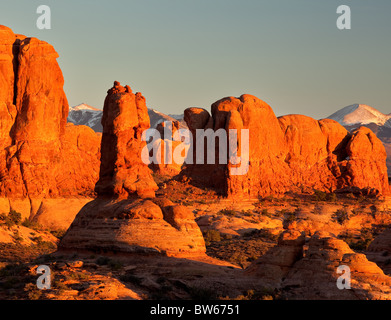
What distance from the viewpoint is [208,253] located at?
47.6m

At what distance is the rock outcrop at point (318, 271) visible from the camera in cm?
2852

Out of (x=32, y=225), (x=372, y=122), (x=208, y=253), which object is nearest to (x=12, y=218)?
(x=32, y=225)

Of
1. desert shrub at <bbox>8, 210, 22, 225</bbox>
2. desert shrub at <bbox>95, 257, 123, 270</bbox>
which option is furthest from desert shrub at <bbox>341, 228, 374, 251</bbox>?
desert shrub at <bbox>8, 210, 22, 225</bbox>

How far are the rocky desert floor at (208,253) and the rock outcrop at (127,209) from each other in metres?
0.66

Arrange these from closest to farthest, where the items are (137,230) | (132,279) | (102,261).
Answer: (132,279), (102,261), (137,230)

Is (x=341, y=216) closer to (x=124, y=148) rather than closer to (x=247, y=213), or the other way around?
(x=247, y=213)

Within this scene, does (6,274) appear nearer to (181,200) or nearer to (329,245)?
(329,245)

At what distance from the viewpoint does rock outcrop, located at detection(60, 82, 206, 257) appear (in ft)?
116

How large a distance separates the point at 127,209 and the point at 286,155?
40.0 metres

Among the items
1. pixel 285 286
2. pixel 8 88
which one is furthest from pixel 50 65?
pixel 285 286

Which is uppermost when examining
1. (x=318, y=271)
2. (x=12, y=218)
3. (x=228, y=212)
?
(x=228, y=212)

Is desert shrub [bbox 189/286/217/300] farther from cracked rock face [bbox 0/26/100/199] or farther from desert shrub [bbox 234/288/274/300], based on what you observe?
cracked rock face [bbox 0/26/100/199]

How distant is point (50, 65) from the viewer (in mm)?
70625
